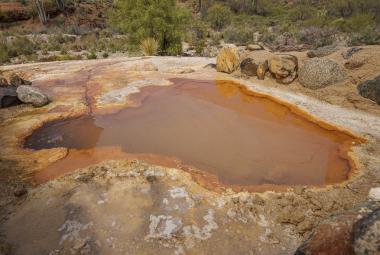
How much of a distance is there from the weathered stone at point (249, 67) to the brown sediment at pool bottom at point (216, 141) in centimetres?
158

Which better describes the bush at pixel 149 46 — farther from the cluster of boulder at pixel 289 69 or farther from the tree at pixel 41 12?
the tree at pixel 41 12

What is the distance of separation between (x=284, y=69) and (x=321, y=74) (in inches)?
33.7

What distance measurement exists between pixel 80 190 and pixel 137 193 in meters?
0.69

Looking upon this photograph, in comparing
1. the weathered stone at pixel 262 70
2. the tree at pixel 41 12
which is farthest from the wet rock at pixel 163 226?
the tree at pixel 41 12

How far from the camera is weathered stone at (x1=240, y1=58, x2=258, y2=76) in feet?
24.9

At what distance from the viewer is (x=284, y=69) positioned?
23.1ft

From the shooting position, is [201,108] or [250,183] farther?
[201,108]

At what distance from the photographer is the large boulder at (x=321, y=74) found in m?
6.68

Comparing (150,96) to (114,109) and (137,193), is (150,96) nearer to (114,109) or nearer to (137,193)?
(114,109)

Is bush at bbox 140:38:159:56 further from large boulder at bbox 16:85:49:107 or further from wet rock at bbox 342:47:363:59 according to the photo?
wet rock at bbox 342:47:363:59

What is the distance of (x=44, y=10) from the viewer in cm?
2416

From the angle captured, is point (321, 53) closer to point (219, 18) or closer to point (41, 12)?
point (219, 18)

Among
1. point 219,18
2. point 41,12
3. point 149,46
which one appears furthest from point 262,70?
point 41,12

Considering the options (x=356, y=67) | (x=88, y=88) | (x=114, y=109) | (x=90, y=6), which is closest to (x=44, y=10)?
(x=90, y=6)
